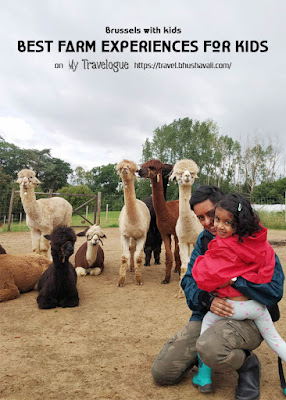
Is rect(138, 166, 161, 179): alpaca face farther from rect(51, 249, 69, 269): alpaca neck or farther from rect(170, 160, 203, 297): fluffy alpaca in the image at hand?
rect(51, 249, 69, 269): alpaca neck

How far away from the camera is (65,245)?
4516 mm

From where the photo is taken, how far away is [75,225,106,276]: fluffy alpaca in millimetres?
6309

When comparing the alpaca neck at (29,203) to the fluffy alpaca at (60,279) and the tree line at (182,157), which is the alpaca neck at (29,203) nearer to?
the fluffy alpaca at (60,279)

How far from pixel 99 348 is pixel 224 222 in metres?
2.03

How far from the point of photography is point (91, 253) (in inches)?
257

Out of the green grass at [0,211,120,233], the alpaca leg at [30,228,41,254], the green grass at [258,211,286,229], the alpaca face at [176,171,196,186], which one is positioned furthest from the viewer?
the green grass at [258,211,286,229]

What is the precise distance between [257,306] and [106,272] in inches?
198

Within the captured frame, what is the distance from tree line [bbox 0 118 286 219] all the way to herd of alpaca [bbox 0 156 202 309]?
62.3 ft

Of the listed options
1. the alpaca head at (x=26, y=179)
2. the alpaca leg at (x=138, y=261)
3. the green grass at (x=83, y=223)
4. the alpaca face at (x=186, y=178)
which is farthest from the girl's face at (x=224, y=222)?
the green grass at (x=83, y=223)

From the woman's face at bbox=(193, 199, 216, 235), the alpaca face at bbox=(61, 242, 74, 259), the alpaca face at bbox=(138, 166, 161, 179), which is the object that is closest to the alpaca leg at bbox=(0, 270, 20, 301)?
the alpaca face at bbox=(61, 242, 74, 259)

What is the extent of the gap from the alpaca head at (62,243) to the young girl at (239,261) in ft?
8.51

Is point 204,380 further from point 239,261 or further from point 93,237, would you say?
point 93,237

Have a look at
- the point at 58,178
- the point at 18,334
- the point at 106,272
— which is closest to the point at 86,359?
the point at 18,334

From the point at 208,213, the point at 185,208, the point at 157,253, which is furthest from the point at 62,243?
the point at 157,253
